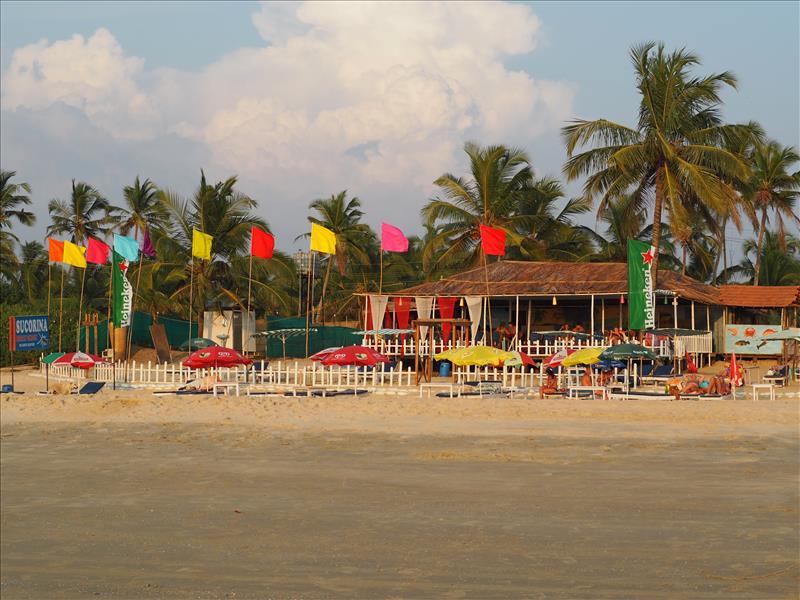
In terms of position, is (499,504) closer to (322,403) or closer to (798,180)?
(322,403)

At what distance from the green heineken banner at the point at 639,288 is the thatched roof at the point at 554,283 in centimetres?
382

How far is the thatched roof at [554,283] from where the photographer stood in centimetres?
3170

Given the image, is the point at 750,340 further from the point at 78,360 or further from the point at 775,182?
the point at 78,360

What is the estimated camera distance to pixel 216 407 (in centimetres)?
2175

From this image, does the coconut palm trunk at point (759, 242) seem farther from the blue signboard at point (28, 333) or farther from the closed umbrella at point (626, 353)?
the blue signboard at point (28, 333)

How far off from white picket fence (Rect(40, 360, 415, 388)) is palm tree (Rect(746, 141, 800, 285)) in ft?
79.6

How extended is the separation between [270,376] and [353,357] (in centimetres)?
410

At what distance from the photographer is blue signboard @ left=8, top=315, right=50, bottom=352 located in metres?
26.6

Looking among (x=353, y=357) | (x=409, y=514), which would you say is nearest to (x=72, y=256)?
(x=353, y=357)

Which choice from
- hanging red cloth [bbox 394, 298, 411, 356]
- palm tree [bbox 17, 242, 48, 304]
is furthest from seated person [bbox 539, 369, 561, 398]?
palm tree [bbox 17, 242, 48, 304]

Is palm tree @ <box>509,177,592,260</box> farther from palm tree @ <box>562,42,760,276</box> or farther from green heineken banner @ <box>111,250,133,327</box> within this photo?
green heineken banner @ <box>111,250,133,327</box>

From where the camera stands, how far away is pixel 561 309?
3669 cm

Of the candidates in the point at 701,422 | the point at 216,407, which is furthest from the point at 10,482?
the point at 701,422

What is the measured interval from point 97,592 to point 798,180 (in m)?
42.5
